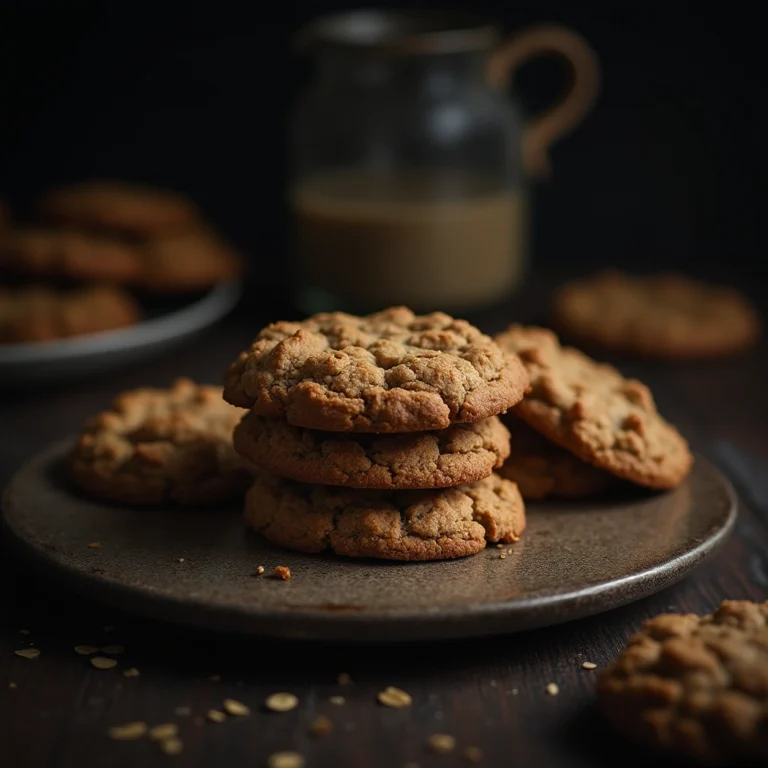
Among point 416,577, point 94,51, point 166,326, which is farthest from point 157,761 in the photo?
point 94,51

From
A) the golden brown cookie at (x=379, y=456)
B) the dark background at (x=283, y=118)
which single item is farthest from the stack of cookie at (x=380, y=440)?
the dark background at (x=283, y=118)

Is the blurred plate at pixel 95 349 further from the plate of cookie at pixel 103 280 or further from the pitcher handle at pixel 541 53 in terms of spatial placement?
the pitcher handle at pixel 541 53

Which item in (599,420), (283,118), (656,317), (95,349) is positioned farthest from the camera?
(283,118)

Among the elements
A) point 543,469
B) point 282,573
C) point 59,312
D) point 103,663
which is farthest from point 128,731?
point 59,312

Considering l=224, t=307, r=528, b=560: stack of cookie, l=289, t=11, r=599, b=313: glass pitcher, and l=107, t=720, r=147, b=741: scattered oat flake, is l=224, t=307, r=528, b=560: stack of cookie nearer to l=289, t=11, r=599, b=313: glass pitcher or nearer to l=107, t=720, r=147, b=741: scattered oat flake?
l=107, t=720, r=147, b=741: scattered oat flake

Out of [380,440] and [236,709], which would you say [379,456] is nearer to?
[380,440]

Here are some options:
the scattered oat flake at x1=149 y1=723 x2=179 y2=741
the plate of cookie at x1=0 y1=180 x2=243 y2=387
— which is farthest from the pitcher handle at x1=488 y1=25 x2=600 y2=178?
the scattered oat flake at x1=149 y1=723 x2=179 y2=741
